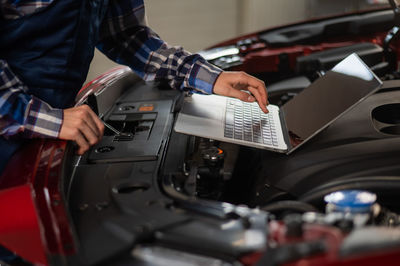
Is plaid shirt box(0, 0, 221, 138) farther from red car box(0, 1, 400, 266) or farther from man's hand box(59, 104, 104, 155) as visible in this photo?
man's hand box(59, 104, 104, 155)

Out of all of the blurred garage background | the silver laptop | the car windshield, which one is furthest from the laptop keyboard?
the blurred garage background

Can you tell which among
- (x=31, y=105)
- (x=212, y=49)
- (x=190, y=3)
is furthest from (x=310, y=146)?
(x=190, y=3)

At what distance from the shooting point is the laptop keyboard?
1159 millimetres

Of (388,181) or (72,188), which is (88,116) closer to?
(72,188)

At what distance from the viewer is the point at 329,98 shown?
48.3 inches

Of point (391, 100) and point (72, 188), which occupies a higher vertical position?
point (391, 100)

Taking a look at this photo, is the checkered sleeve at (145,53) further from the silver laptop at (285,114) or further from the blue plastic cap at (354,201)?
the blue plastic cap at (354,201)

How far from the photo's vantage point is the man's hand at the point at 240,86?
129cm

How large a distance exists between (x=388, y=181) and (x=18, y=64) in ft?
2.60

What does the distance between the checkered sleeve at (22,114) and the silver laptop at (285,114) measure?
275mm

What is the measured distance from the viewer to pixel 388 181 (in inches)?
37.9

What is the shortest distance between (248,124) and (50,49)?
19.9 inches

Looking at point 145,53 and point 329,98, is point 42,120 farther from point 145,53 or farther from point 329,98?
point 329,98

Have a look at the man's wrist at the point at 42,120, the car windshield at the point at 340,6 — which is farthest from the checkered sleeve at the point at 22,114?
the car windshield at the point at 340,6
